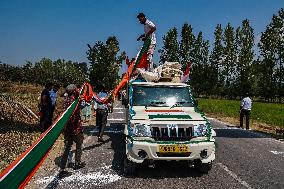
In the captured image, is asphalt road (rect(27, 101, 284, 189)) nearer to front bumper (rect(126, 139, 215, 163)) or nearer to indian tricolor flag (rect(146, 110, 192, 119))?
front bumper (rect(126, 139, 215, 163))

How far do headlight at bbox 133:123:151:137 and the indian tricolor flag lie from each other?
332 millimetres

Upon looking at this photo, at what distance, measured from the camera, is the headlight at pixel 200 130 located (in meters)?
8.28

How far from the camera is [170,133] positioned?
8.17 meters

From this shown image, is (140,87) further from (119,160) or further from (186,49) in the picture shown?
(186,49)

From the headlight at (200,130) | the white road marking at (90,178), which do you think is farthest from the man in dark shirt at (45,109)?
the headlight at (200,130)

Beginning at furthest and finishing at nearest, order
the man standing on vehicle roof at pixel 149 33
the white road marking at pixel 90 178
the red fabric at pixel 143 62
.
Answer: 1. the man standing on vehicle roof at pixel 149 33
2. the red fabric at pixel 143 62
3. the white road marking at pixel 90 178

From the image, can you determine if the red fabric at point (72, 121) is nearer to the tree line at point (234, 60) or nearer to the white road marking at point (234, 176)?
the white road marking at point (234, 176)

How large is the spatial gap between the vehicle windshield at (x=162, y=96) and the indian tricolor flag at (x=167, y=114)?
0.68m

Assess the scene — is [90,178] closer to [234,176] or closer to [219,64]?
[234,176]

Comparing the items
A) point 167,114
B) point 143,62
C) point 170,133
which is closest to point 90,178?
point 170,133

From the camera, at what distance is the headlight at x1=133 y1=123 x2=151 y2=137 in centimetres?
823

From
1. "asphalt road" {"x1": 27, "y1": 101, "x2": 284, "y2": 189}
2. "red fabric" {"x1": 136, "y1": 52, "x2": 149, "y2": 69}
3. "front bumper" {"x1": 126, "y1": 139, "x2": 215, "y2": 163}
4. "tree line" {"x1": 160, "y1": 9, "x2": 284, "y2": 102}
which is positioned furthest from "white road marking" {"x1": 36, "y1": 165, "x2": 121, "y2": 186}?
"tree line" {"x1": 160, "y1": 9, "x2": 284, "y2": 102}

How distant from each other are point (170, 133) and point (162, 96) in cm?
204

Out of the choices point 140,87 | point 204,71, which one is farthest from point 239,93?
point 140,87
